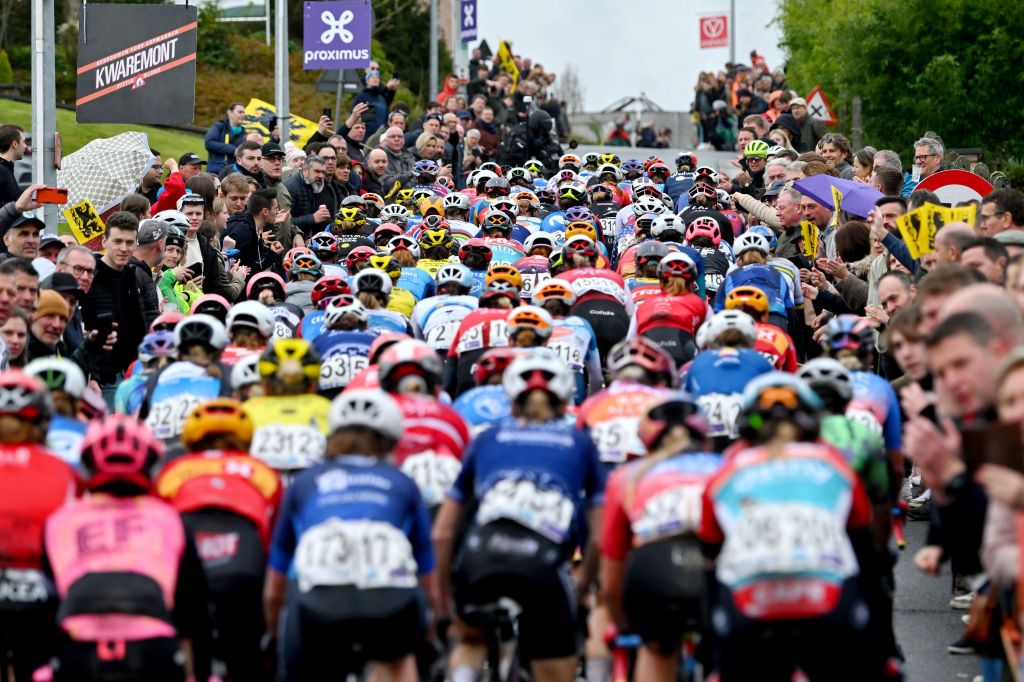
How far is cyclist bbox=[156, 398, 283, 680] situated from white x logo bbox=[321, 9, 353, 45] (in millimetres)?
24483

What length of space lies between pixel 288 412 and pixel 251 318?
3.13 m

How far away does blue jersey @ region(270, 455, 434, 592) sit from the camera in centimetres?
851

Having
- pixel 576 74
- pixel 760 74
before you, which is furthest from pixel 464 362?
pixel 576 74

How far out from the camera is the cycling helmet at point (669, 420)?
9336 millimetres

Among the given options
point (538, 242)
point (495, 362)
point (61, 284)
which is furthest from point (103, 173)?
point (495, 362)

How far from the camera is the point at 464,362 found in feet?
48.0

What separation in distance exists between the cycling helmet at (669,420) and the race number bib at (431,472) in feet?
4.38

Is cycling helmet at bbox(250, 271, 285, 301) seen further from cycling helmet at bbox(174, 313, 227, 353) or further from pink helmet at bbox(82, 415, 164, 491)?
pink helmet at bbox(82, 415, 164, 491)

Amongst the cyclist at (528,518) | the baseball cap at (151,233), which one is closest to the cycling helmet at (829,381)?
the cyclist at (528,518)

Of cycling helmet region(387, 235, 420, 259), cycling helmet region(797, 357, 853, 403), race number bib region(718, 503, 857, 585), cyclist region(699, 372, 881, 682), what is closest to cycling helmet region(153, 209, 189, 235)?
cycling helmet region(387, 235, 420, 259)

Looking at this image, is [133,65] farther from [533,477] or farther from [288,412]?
[533,477]

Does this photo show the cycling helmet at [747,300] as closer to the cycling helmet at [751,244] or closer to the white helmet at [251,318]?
the cycling helmet at [751,244]

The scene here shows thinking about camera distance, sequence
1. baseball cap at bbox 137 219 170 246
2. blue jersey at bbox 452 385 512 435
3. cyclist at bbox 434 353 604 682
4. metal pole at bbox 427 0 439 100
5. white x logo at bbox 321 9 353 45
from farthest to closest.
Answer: metal pole at bbox 427 0 439 100 < white x logo at bbox 321 9 353 45 < baseball cap at bbox 137 219 170 246 < blue jersey at bbox 452 385 512 435 < cyclist at bbox 434 353 604 682

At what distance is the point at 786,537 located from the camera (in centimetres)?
791
